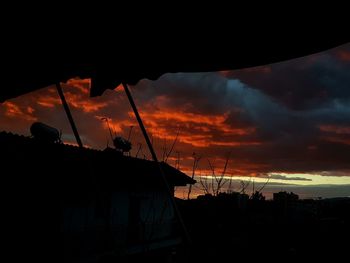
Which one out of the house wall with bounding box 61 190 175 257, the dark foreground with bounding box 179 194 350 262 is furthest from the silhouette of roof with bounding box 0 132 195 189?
the dark foreground with bounding box 179 194 350 262

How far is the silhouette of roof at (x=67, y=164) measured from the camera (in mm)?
15973

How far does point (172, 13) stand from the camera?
1401 mm

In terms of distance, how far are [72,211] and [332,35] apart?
54.5ft

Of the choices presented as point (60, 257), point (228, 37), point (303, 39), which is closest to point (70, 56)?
point (228, 37)

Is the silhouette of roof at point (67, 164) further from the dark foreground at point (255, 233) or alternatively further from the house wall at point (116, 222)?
the dark foreground at point (255, 233)

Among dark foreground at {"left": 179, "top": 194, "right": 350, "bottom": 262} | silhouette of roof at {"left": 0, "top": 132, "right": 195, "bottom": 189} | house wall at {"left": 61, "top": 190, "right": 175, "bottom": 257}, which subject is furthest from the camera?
silhouette of roof at {"left": 0, "top": 132, "right": 195, "bottom": 189}

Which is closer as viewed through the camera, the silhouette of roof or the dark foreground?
the dark foreground

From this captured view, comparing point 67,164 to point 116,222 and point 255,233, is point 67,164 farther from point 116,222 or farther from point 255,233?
point 255,233

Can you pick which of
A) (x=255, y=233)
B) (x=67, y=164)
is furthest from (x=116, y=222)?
(x=255, y=233)

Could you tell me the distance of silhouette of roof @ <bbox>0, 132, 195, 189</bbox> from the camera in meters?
16.0

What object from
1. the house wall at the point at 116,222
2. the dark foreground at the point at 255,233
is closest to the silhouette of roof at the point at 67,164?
the house wall at the point at 116,222

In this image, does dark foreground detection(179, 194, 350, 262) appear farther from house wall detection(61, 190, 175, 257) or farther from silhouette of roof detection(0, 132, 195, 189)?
silhouette of roof detection(0, 132, 195, 189)

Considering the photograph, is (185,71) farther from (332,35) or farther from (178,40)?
(332,35)

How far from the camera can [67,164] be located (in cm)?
1725
